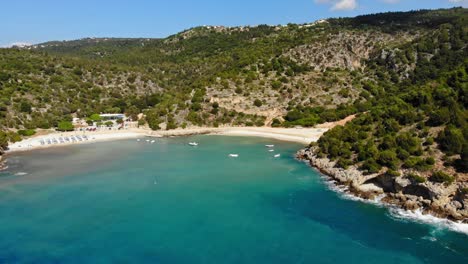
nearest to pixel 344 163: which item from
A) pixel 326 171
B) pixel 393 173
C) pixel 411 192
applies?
pixel 326 171

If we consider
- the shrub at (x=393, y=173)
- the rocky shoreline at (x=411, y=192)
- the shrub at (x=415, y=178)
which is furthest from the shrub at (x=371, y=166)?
the shrub at (x=415, y=178)

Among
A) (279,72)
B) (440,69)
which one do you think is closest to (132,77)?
(279,72)

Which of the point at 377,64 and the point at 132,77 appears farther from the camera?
the point at 132,77

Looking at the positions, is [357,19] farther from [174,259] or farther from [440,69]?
[174,259]

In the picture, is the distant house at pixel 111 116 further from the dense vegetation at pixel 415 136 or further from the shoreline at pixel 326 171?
the dense vegetation at pixel 415 136

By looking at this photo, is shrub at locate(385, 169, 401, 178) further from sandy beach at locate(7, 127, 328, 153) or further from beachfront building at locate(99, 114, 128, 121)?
beachfront building at locate(99, 114, 128, 121)

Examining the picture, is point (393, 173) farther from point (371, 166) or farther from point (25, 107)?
point (25, 107)
